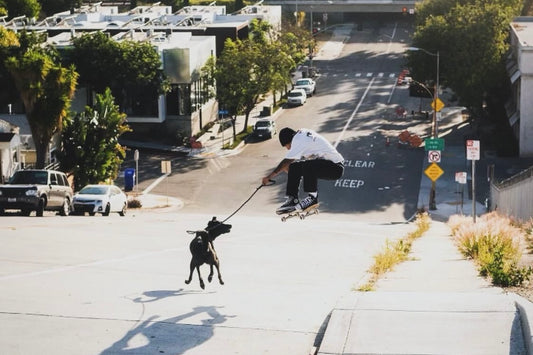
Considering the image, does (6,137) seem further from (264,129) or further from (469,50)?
(469,50)

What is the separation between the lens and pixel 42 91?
148 feet

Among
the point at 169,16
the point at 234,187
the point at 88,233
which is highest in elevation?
the point at 169,16


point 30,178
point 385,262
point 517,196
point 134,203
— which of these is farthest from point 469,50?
point 385,262

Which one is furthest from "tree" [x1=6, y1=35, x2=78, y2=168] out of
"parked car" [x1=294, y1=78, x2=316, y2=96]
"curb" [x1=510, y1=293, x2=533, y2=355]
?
"parked car" [x1=294, y1=78, x2=316, y2=96]

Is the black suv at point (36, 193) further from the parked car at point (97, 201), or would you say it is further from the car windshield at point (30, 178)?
the parked car at point (97, 201)

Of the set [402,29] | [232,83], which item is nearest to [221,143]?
[232,83]

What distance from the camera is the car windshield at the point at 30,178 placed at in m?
35.1

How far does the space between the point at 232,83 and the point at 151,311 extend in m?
58.7

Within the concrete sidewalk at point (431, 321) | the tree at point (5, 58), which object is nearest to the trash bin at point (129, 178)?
the tree at point (5, 58)

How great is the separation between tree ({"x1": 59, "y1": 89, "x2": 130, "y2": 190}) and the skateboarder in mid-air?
1239 inches

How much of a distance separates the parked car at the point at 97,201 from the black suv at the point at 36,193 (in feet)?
4.12

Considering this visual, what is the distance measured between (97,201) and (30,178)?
3.84 m

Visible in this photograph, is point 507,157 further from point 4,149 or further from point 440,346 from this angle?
point 440,346

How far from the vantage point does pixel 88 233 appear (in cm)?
2253
